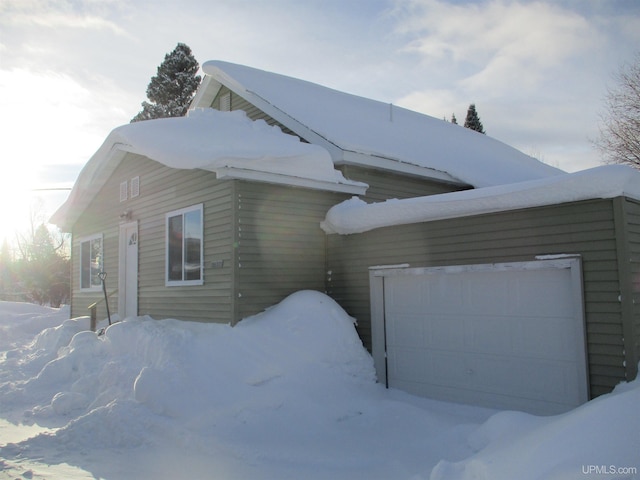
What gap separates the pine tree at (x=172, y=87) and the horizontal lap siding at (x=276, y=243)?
71.5 ft

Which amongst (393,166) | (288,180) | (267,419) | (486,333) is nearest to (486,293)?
(486,333)

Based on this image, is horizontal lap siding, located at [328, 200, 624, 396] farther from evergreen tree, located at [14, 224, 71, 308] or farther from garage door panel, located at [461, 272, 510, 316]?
evergreen tree, located at [14, 224, 71, 308]

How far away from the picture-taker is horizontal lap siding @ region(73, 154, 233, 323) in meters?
9.58

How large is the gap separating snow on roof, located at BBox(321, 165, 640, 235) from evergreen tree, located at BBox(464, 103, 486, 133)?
35.5 m

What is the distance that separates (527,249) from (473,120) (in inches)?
1503

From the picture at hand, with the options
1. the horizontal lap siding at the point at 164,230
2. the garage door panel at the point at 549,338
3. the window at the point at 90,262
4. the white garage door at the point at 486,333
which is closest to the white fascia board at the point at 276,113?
the horizontal lap siding at the point at 164,230

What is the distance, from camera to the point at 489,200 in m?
7.61

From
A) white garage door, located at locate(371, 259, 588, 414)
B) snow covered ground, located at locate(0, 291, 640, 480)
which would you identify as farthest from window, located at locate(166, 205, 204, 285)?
white garage door, located at locate(371, 259, 588, 414)

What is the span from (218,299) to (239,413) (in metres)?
2.83

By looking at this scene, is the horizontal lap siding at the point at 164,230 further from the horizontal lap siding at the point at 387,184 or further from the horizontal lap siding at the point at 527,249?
the horizontal lap siding at the point at 387,184

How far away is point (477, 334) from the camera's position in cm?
796

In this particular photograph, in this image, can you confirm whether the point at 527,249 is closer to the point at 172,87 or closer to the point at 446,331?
the point at 446,331

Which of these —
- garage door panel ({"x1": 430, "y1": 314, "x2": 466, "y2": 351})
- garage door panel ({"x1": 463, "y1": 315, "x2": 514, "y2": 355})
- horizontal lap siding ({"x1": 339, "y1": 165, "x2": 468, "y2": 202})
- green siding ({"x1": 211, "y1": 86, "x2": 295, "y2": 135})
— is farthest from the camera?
green siding ({"x1": 211, "y1": 86, "x2": 295, "y2": 135})

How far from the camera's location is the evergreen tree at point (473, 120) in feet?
141
